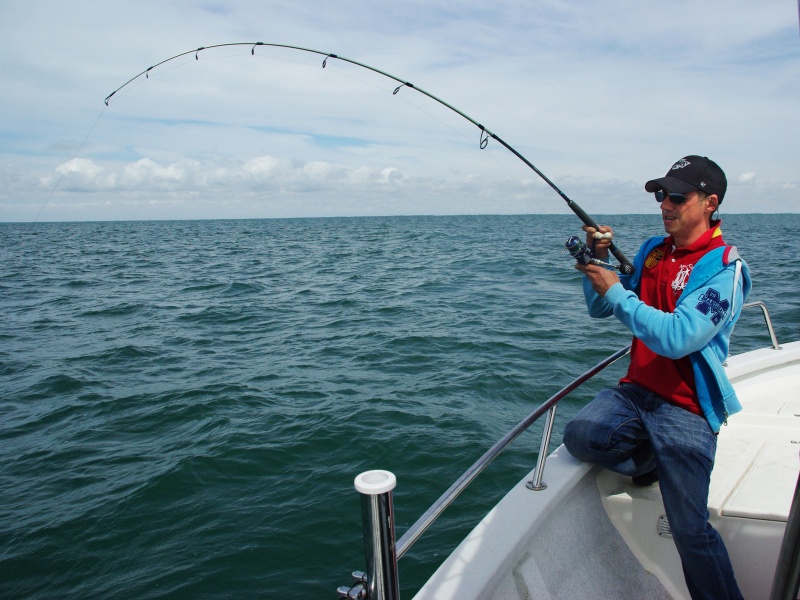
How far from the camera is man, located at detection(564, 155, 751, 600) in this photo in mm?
2277

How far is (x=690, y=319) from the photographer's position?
223 centimetres

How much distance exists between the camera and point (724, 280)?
7.52 ft

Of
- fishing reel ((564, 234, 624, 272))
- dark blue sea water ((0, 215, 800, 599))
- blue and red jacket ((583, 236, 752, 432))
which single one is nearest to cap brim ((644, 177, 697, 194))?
blue and red jacket ((583, 236, 752, 432))

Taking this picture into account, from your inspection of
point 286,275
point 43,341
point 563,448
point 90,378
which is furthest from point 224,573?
point 286,275

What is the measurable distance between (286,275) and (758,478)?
18.3 metres

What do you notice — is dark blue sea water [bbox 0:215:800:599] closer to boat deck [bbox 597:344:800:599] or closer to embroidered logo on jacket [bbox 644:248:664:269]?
boat deck [bbox 597:344:800:599]

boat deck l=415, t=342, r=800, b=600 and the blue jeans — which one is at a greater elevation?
the blue jeans

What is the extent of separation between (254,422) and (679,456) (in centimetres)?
531

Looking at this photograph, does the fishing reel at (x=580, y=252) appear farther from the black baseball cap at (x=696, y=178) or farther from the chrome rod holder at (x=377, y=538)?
the chrome rod holder at (x=377, y=538)

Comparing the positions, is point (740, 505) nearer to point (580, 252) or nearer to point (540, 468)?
point (540, 468)

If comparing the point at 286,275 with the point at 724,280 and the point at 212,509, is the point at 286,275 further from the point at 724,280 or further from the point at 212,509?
the point at 724,280

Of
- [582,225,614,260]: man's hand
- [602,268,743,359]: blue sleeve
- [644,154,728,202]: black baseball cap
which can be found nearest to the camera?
[602,268,743,359]: blue sleeve

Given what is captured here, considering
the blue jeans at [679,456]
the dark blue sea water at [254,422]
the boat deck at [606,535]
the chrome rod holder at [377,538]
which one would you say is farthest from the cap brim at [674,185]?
the dark blue sea water at [254,422]

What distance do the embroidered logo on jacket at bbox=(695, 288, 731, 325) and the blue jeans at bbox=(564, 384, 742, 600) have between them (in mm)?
444
